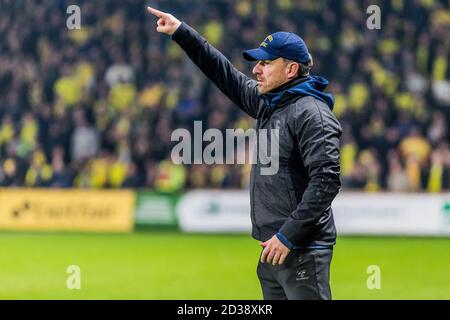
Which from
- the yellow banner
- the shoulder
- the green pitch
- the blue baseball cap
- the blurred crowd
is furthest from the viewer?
the blurred crowd

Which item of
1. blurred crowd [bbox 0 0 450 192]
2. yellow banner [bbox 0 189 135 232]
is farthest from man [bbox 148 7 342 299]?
blurred crowd [bbox 0 0 450 192]

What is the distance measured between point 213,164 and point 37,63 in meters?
7.11

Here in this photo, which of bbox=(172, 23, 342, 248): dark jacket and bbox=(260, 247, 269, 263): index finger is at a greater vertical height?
bbox=(172, 23, 342, 248): dark jacket

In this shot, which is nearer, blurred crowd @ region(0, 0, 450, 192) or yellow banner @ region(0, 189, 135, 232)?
yellow banner @ region(0, 189, 135, 232)

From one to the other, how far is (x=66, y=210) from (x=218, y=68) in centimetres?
1391

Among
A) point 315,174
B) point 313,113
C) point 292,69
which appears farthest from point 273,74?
point 315,174

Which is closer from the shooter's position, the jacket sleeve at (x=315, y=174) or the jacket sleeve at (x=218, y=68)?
the jacket sleeve at (x=315, y=174)

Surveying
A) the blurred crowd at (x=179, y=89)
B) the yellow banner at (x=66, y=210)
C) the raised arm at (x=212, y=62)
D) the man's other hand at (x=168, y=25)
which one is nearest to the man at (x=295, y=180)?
the raised arm at (x=212, y=62)

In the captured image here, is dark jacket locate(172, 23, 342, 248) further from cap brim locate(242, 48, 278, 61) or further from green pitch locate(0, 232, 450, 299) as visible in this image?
green pitch locate(0, 232, 450, 299)

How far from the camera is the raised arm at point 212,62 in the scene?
6711 millimetres

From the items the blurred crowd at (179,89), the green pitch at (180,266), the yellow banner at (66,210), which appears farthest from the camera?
the blurred crowd at (179,89)

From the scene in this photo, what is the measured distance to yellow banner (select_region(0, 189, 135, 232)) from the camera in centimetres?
2019

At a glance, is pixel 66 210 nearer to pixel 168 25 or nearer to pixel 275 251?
pixel 168 25

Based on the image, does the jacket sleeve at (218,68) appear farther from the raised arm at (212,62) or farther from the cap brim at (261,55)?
the cap brim at (261,55)
